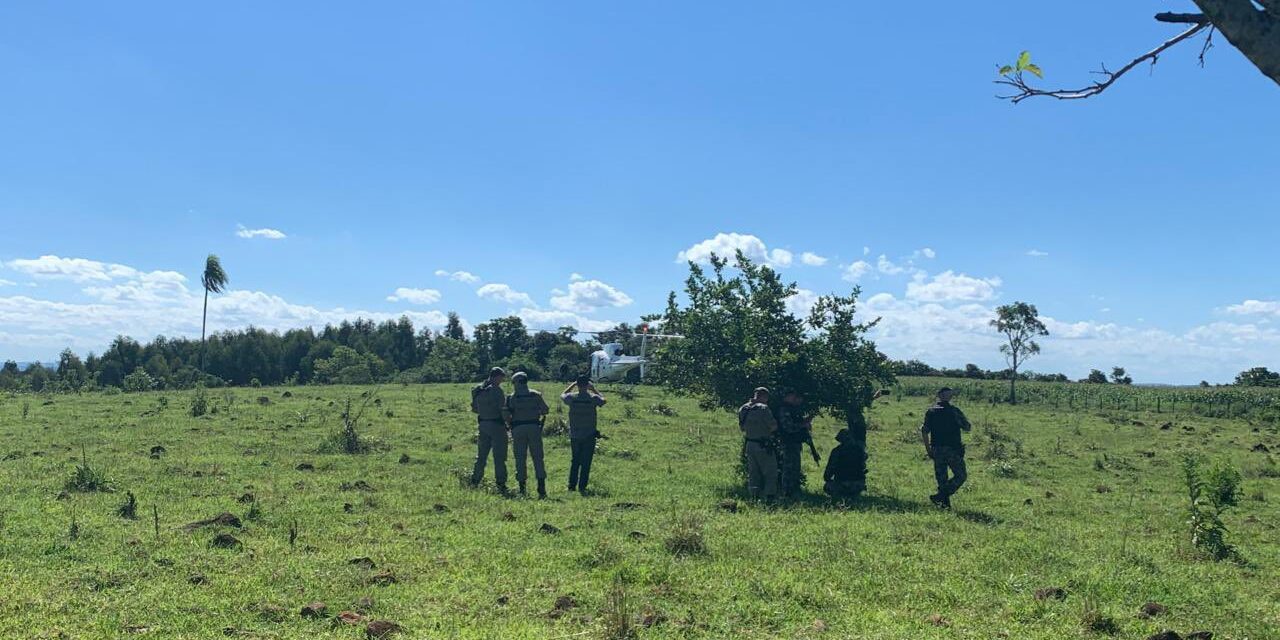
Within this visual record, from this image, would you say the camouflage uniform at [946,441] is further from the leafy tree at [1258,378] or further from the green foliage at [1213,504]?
the leafy tree at [1258,378]

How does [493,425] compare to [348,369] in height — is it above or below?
below

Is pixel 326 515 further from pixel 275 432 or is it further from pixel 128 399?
pixel 128 399

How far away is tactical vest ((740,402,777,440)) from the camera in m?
13.0

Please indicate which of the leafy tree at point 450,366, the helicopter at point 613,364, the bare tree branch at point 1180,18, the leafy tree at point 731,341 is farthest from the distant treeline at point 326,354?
the bare tree branch at point 1180,18

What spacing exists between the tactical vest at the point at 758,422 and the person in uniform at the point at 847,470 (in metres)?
1.51

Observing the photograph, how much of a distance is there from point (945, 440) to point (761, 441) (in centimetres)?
297

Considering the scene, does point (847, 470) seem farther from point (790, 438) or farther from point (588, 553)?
point (588, 553)

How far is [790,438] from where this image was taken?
13.5m

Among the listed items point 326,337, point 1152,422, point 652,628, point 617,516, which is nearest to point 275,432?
point 617,516

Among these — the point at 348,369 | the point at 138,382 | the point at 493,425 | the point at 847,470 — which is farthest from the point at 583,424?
the point at 348,369

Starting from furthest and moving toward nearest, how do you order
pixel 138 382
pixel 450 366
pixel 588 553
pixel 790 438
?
pixel 450 366 < pixel 138 382 < pixel 790 438 < pixel 588 553

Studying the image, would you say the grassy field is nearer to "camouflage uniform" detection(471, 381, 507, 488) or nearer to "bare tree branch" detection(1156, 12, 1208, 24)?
"camouflage uniform" detection(471, 381, 507, 488)

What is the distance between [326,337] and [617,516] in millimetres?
101443

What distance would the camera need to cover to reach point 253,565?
8008 millimetres
